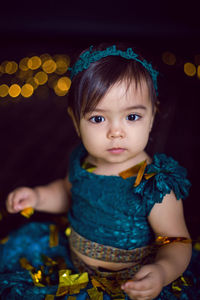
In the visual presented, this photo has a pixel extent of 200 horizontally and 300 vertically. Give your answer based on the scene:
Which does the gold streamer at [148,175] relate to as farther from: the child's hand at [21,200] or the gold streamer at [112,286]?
the child's hand at [21,200]

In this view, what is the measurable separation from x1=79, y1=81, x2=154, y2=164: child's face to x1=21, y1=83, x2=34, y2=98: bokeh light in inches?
92.6

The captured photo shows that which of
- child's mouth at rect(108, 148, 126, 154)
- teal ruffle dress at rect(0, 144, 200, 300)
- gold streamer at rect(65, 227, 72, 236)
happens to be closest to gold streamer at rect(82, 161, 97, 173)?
teal ruffle dress at rect(0, 144, 200, 300)

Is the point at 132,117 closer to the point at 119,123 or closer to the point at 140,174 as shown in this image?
the point at 119,123

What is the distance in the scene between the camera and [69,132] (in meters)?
2.51

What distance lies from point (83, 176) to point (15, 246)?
39cm

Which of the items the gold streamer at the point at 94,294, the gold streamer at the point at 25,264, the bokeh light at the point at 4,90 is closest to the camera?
the gold streamer at the point at 94,294

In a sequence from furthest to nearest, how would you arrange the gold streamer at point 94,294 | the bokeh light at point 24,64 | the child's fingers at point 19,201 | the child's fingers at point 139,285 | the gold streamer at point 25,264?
the bokeh light at point 24,64 < the child's fingers at point 19,201 < the gold streamer at point 25,264 < the gold streamer at point 94,294 < the child's fingers at point 139,285

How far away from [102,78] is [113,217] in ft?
1.31

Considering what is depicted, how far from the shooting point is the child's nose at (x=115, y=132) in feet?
2.86

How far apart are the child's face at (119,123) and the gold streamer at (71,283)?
0.34 meters

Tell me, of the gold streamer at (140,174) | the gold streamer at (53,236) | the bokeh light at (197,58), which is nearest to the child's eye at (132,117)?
the gold streamer at (140,174)

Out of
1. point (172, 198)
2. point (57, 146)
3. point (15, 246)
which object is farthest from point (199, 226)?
point (57, 146)

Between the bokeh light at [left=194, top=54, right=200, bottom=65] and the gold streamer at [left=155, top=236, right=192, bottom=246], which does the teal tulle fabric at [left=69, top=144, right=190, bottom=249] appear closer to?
the gold streamer at [left=155, top=236, right=192, bottom=246]

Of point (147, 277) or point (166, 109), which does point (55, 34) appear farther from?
point (147, 277)
